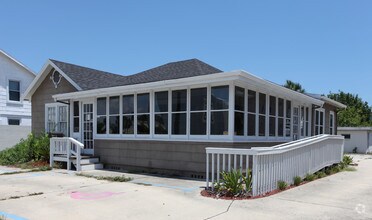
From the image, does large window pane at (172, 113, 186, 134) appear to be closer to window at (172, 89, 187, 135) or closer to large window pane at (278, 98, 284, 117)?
window at (172, 89, 187, 135)

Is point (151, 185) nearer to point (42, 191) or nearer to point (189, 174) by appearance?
point (189, 174)

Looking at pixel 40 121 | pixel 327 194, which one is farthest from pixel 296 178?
pixel 40 121

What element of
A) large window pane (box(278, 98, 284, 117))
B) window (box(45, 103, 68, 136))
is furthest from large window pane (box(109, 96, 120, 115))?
large window pane (box(278, 98, 284, 117))

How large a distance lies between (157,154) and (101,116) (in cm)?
337

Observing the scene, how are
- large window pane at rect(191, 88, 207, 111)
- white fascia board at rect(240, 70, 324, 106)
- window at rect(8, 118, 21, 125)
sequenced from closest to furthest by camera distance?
white fascia board at rect(240, 70, 324, 106) < large window pane at rect(191, 88, 207, 111) < window at rect(8, 118, 21, 125)

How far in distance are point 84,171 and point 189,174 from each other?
426 cm

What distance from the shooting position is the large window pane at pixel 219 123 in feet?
33.4

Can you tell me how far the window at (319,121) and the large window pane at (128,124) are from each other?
9.89m

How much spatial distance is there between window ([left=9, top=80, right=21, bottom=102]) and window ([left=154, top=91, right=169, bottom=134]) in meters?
15.1

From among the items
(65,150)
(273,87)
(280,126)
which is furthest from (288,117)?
(65,150)

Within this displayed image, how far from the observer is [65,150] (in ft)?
43.8

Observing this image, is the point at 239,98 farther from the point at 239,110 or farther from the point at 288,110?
the point at 288,110

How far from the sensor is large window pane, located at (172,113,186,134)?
36.6 ft

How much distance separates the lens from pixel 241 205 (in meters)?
7.04
